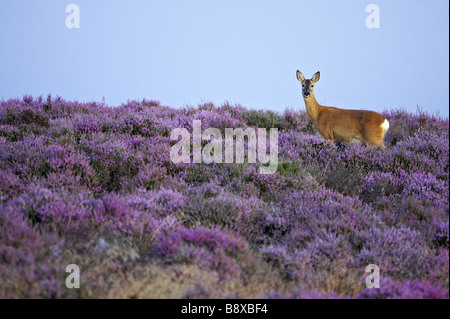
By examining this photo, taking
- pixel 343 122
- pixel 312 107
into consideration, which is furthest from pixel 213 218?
pixel 312 107

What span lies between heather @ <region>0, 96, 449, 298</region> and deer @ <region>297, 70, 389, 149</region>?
62 centimetres

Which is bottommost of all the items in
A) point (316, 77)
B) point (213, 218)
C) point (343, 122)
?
point (213, 218)

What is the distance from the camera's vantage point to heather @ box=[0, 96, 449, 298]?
402cm

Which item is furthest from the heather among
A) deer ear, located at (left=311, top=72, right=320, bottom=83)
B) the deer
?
deer ear, located at (left=311, top=72, right=320, bottom=83)

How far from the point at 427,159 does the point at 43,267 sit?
7256 mm

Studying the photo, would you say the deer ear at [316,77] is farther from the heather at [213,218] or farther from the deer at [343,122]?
the heather at [213,218]

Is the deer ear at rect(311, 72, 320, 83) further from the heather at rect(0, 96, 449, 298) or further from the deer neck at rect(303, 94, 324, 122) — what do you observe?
the heather at rect(0, 96, 449, 298)

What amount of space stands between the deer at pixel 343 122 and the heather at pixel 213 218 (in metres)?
0.62

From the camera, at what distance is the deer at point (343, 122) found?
30.0 feet

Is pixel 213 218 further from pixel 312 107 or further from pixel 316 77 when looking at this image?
pixel 316 77

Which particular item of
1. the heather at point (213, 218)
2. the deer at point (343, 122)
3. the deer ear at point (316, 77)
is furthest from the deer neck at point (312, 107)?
the heather at point (213, 218)

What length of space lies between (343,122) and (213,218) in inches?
211

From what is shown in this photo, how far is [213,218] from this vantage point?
543 centimetres
